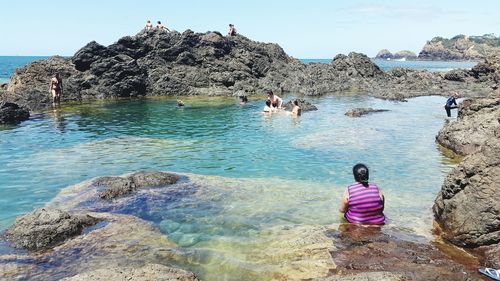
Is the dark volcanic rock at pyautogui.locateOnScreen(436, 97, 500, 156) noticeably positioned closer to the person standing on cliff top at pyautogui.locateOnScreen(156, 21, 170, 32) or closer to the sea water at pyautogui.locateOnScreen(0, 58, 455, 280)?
the sea water at pyautogui.locateOnScreen(0, 58, 455, 280)

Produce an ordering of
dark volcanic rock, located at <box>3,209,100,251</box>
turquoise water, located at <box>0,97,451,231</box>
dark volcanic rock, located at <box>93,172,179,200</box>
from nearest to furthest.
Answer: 1. dark volcanic rock, located at <box>3,209,100,251</box>
2. dark volcanic rock, located at <box>93,172,179,200</box>
3. turquoise water, located at <box>0,97,451,231</box>

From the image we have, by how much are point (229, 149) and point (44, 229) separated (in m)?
12.4

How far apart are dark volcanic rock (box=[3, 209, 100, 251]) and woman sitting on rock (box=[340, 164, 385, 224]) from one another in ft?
21.8

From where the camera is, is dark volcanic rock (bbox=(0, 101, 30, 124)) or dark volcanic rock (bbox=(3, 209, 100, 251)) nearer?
dark volcanic rock (bbox=(3, 209, 100, 251))

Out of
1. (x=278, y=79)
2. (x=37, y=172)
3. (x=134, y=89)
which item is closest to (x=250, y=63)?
(x=278, y=79)

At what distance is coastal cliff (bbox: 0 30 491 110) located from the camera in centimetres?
4544

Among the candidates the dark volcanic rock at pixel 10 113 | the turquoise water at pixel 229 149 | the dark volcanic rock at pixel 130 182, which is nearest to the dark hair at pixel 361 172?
the turquoise water at pixel 229 149

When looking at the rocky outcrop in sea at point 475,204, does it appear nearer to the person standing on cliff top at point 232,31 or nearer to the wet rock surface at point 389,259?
the wet rock surface at point 389,259

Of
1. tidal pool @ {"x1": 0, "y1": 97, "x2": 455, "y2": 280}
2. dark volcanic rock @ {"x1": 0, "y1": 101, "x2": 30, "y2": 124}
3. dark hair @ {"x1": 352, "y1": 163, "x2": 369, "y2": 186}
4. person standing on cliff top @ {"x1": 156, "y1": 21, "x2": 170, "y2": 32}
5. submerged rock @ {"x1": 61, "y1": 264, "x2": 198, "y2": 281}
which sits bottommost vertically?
tidal pool @ {"x1": 0, "y1": 97, "x2": 455, "y2": 280}

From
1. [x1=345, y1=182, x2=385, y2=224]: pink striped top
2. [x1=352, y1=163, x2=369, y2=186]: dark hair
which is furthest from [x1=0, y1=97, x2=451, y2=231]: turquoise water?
[x1=352, y1=163, x2=369, y2=186]: dark hair

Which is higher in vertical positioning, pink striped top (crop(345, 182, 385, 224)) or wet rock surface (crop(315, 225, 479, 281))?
pink striped top (crop(345, 182, 385, 224))

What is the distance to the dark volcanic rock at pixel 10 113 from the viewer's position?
95.1 ft

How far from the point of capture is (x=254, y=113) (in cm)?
3422

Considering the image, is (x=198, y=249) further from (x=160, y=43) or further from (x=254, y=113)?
(x=160, y=43)
